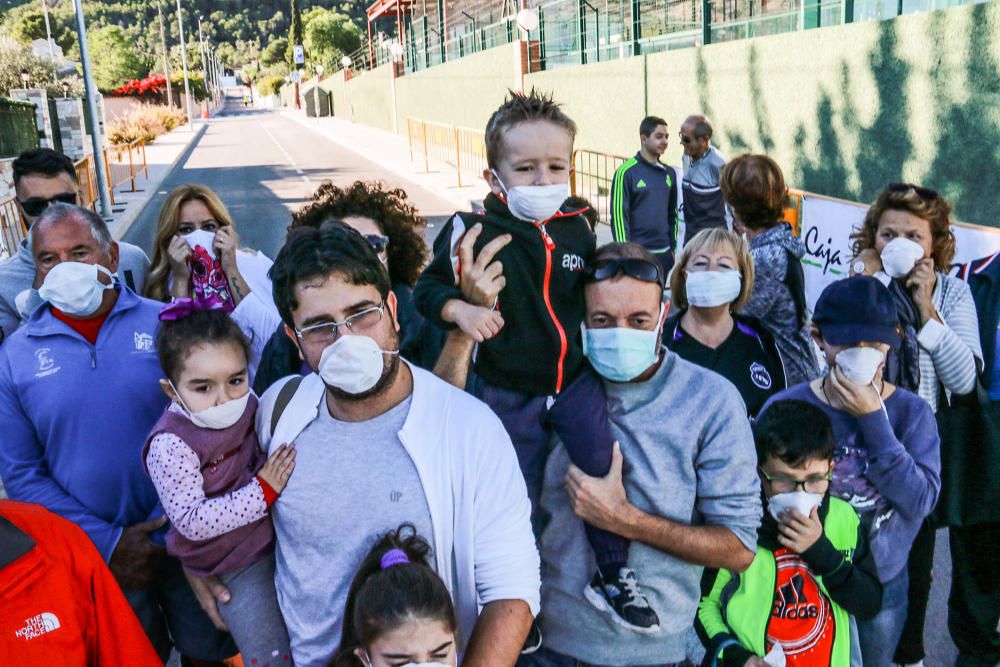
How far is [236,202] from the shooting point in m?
19.2

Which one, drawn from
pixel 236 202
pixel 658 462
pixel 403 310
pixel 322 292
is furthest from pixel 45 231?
pixel 236 202

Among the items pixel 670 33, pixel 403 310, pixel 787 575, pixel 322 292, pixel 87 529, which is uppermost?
pixel 670 33

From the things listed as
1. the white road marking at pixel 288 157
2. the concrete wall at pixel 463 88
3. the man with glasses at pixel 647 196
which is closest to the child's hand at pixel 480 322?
the man with glasses at pixel 647 196

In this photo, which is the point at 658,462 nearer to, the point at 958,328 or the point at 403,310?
the point at 403,310

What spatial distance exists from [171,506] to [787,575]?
5.93ft

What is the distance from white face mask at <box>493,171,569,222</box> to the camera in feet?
7.82

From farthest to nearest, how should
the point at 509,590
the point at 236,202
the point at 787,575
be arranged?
1. the point at 236,202
2. the point at 787,575
3. the point at 509,590

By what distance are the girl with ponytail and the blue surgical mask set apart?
71 cm

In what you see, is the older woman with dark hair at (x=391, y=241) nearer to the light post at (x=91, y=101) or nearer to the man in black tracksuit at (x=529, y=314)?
the man in black tracksuit at (x=529, y=314)

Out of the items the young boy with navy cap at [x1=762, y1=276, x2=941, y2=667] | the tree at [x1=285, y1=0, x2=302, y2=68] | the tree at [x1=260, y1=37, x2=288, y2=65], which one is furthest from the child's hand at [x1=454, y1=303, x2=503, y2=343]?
the tree at [x1=260, y1=37, x2=288, y2=65]

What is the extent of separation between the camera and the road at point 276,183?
4.07 m

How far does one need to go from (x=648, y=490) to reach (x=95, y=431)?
1788 mm

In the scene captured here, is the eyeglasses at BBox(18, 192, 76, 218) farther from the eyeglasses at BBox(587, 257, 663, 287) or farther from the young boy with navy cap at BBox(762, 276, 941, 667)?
the young boy with navy cap at BBox(762, 276, 941, 667)

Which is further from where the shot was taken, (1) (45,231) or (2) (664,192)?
(2) (664,192)
